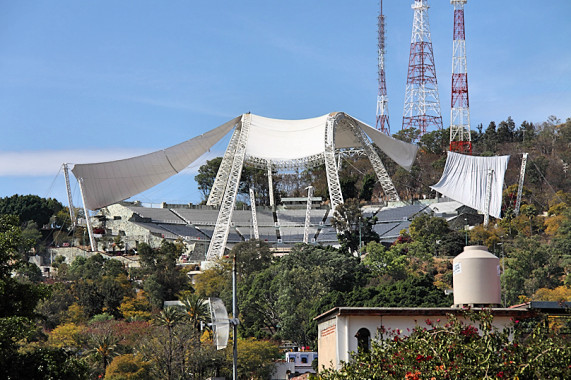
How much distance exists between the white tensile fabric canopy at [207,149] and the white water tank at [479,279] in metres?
53.9

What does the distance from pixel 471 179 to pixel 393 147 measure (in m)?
8.29

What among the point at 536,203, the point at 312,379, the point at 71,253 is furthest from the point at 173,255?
the point at 312,379

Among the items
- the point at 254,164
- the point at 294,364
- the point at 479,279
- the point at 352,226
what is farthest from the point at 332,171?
the point at 479,279

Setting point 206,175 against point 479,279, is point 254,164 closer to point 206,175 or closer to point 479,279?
point 206,175

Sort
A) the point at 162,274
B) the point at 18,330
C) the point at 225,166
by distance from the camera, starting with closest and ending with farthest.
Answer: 1. the point at 18,330
2. the point at 162,274
3. the point at 225,166

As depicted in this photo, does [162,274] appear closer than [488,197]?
Yes

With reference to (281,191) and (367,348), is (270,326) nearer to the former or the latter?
(367,348)

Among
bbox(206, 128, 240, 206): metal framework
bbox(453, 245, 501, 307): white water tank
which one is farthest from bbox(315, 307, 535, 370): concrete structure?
bbox(206, 128, 240, 206): metal framework

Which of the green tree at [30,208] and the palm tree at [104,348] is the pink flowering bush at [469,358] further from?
the green tree at [30,208]

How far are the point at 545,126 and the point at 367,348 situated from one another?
8289 centimetres

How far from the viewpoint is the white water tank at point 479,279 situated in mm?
22281

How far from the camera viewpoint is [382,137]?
81.1m

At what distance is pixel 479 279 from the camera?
73.3 ft

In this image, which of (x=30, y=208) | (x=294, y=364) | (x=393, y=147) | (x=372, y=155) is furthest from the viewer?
(x=30, y=208)
